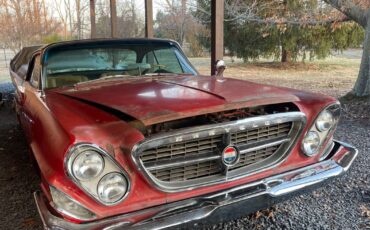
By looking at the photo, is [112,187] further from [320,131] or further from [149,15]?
[149,15]

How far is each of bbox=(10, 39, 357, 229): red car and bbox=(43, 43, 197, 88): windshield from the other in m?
0.36

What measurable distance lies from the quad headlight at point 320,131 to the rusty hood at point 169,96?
0.26m

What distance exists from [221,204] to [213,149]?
32cm

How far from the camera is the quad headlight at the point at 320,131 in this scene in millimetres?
2559

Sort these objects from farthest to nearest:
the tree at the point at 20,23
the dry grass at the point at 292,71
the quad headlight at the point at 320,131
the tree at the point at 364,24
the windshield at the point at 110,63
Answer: the tree at the point at 20,23 → the dry grass at the point at 292,71 → the tree at the point at 364,24 → the windshield at the point at 110,63 → the quad headlight at the point at 320,131

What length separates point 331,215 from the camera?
2893 millimetres

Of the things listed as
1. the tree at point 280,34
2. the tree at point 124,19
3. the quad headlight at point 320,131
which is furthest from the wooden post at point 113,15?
the quad headlight at point 320,131

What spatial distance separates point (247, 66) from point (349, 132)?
40.5 feet

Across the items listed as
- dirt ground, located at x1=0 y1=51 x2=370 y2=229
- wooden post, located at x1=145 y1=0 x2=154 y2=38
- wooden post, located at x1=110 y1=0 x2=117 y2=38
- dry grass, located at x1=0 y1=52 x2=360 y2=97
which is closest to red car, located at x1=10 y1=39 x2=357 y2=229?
dirt ground, located at x1=0 y1=51 x2=370 y2=229

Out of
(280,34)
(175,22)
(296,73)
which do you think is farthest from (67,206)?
(175,22)

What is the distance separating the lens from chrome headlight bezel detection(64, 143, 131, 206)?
1807 mm

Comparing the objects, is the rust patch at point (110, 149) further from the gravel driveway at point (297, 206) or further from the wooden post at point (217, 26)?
the wooden post at point (217, 26)

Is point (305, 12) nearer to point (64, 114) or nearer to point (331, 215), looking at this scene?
point (331, 215)

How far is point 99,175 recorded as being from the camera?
1.87 metres
